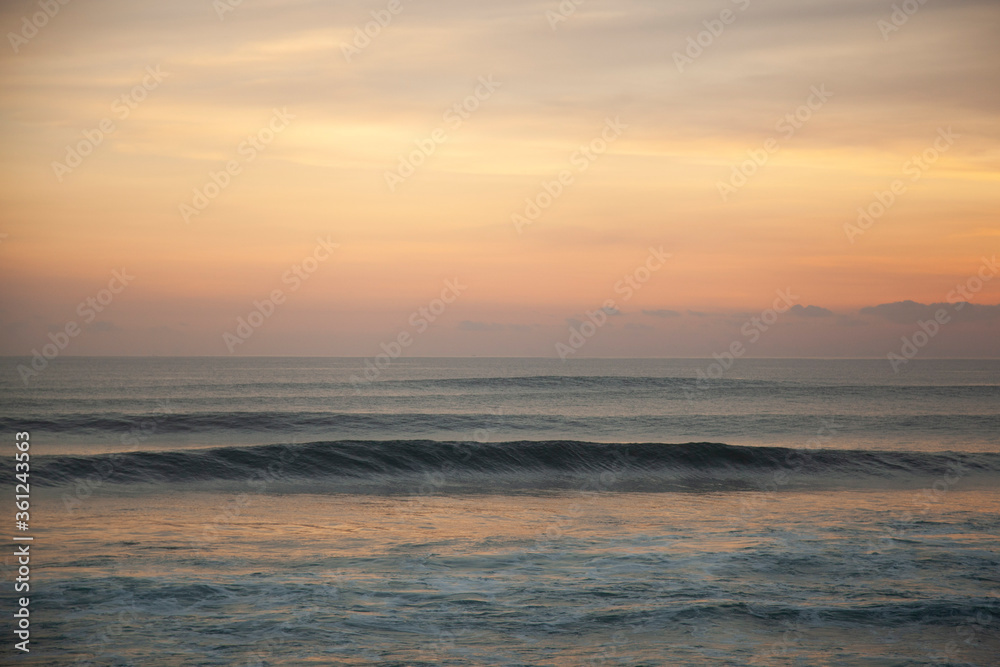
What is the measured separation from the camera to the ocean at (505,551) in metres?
7.60

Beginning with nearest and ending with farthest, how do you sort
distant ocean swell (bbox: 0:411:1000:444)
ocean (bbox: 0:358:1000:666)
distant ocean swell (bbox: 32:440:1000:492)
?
ocean (bbox: 0:358:1000:666)
distant ocean swell (bbox: 32:440:1000:492)
distant ocean swell (bbox: 0:411:1000:444)

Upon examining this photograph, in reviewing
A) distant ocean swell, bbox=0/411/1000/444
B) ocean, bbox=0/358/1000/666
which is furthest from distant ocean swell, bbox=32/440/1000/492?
distant ocean swell, bbox=0/411/1000/444

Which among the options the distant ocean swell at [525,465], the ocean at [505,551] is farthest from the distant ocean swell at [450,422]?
the distant ocean swell at [525,465]

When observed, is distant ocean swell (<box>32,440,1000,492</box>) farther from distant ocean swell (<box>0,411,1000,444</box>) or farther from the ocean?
distant ocean swell (<box>0,411,1000,444</box>)

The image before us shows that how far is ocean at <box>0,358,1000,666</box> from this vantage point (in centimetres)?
760

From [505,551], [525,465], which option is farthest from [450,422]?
[505,551]

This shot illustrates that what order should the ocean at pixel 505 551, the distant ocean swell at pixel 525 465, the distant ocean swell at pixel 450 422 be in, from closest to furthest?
1. the ocean at pixel 505 551
2. the distant ocean swell at pixel 525 465
3. the distant ocean swell at pixel 450 422

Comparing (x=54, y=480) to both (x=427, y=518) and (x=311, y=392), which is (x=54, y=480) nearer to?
(x=427, y=518)

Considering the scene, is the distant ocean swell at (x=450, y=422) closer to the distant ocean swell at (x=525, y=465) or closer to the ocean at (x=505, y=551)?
the ocean at (x=505, y=551)

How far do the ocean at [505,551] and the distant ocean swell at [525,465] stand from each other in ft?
0.35

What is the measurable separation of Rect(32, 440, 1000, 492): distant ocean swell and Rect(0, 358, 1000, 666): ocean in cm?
11

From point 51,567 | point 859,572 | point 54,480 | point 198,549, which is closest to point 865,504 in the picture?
point 859,572

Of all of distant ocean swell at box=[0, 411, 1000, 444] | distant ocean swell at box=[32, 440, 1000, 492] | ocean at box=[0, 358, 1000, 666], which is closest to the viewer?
ocean at box=[0, 358, 1000, 666]

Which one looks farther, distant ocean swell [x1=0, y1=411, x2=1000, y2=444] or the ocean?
distant ocean swell [x1=0, y1=411, x2=1000, y2=444]
